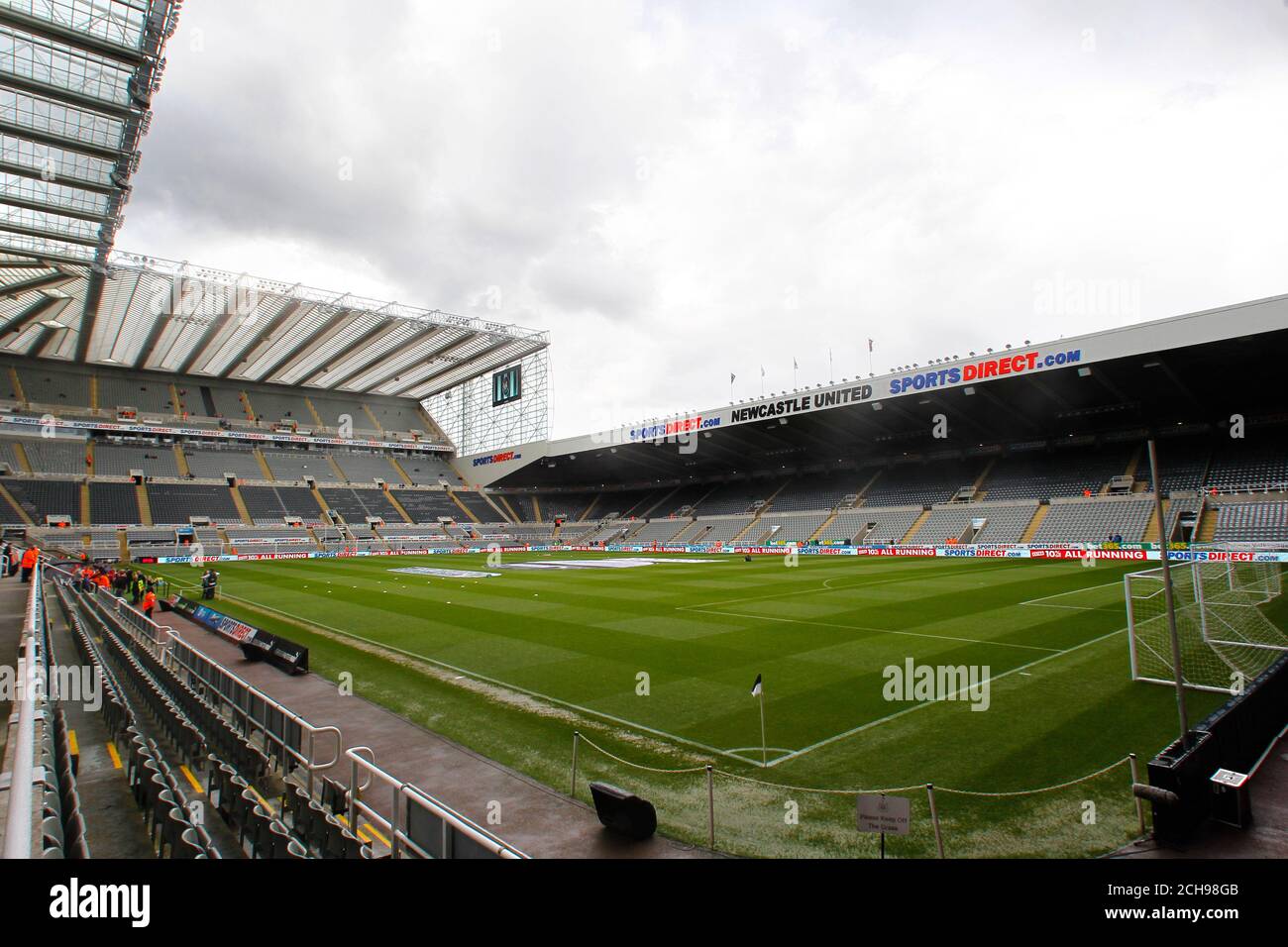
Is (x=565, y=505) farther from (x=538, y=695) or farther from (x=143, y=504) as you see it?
(x=538, y=695)

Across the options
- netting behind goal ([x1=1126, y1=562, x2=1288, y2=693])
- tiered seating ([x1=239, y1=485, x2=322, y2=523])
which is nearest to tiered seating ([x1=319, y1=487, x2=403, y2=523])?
tiered seating ([x1=239, y1=485, x2=322, y2=523])

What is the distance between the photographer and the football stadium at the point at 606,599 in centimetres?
676

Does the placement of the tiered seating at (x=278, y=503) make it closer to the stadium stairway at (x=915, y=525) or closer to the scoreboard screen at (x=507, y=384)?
the scoreboard screen at (x=507, y=384)

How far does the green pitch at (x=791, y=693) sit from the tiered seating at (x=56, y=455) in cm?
4732

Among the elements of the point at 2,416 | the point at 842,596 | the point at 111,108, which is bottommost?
the point at 842,596

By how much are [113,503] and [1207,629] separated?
69475 millimetres

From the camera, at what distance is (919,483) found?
175 ft

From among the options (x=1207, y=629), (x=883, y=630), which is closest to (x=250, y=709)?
(x=883, y=630)

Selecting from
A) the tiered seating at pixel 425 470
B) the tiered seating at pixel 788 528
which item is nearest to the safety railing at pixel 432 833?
the tiered seating at pixel 788 528

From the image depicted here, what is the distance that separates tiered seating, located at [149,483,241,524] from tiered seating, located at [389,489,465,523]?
16.4 m

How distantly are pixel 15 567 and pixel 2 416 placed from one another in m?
33.8
